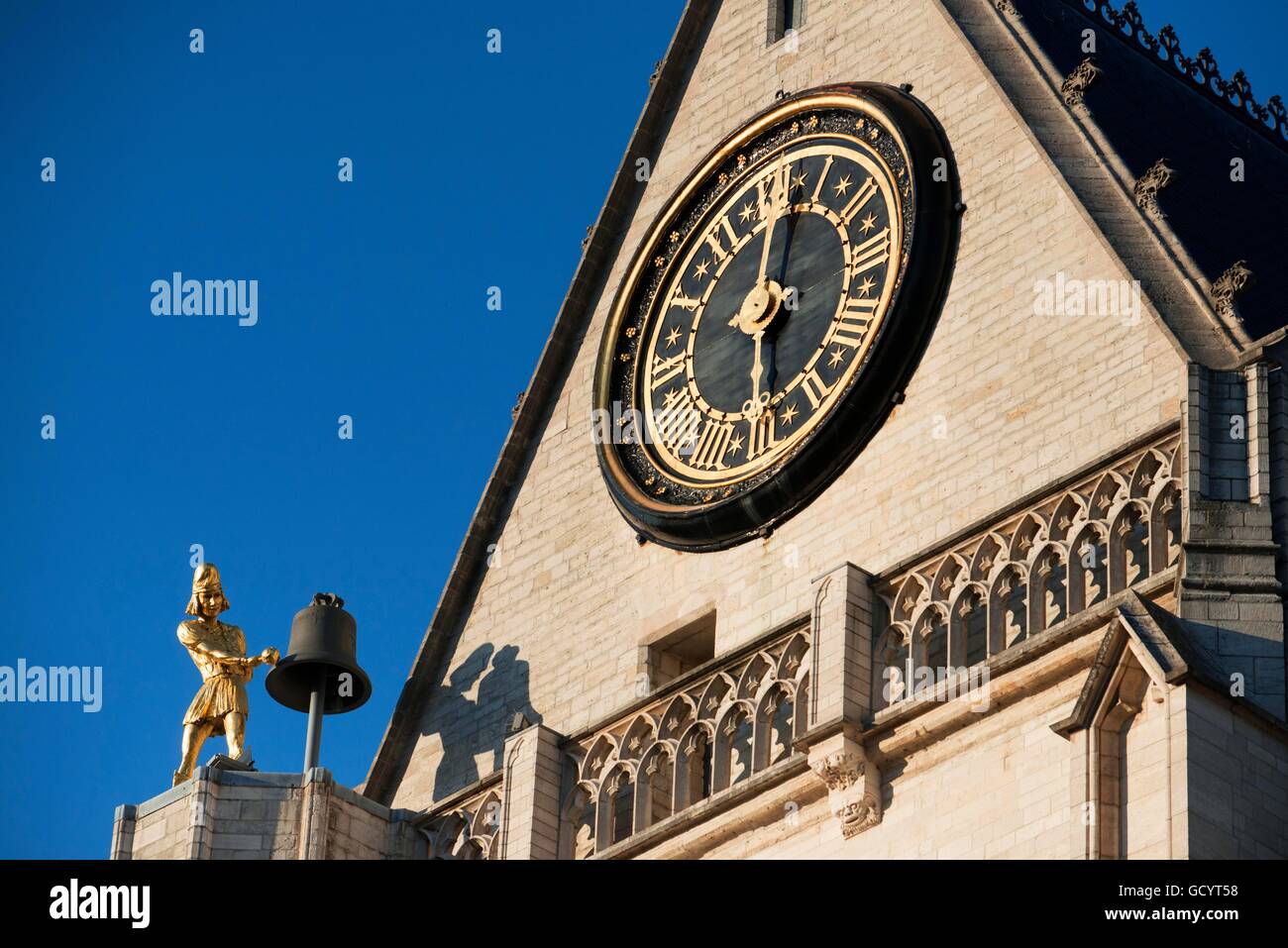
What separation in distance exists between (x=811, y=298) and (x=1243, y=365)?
15.6 feet

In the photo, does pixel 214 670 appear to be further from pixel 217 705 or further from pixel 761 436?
pixel 761 436

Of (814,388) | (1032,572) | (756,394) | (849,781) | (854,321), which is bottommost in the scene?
(849,781)

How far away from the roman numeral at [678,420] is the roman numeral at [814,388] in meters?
1.08

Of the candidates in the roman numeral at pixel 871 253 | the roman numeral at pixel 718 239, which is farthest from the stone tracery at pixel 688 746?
the roman numeral at pixel 718 239

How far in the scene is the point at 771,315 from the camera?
1198 inches

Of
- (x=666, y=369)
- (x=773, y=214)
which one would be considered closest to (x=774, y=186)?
(x=773, y=214)

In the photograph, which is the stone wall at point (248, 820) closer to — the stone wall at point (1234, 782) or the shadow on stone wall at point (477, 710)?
the shadow on stone wall at point (477, 710)

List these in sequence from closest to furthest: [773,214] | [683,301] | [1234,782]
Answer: [1234,782] → [773,214] → [683,301]

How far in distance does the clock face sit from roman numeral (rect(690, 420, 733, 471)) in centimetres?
2

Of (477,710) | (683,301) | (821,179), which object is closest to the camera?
(477,710)

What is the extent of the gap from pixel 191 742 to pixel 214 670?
551 mm

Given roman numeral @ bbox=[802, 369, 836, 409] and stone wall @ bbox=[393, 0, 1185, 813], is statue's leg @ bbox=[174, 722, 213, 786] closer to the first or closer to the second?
stone wall @ bbox=[393, 0, 1185, 813]

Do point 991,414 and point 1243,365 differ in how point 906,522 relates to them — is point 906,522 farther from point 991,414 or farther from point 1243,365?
point 1243,365
